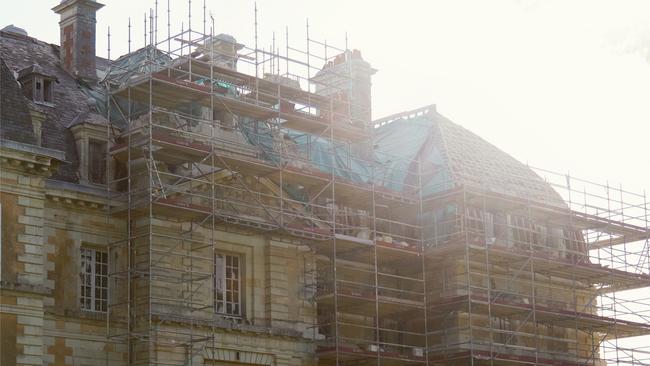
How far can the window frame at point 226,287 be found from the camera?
4231cm

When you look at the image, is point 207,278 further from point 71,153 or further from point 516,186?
point 516,186

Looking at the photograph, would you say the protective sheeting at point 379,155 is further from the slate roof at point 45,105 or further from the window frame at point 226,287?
the slate roof at point 45,105

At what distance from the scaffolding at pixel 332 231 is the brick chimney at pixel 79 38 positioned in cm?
93

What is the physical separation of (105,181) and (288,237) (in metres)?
6.43

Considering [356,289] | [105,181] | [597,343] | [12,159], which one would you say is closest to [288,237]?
[356,289]

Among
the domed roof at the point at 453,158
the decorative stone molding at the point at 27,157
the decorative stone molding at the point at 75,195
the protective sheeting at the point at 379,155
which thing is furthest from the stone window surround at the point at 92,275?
the domed roof at the point at 453,158

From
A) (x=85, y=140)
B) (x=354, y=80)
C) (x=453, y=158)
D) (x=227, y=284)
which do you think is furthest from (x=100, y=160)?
(x=354, y=80)

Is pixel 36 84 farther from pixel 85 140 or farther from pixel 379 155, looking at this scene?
pixel 379 155

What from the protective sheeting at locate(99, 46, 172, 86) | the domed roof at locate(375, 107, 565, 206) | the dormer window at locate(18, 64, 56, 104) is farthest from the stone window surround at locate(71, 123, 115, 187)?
the domed roof at locate(375, 107, 565, 206)

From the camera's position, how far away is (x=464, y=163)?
50281 mm

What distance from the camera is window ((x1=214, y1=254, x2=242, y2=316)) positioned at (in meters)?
42.4

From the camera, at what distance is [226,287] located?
42719 millimetres

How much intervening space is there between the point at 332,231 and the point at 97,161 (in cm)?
786

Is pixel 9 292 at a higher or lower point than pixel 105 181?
lower
